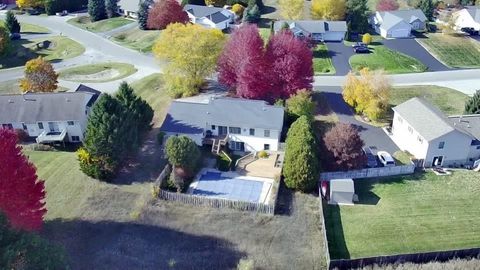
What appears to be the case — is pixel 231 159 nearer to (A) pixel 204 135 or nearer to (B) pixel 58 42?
(A) pixel 204 135

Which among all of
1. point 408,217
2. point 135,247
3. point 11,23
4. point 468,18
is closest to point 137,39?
point 11,23

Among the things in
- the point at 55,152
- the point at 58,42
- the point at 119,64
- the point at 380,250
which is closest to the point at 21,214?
the point at 55,152

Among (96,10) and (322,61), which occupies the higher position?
(96,10)

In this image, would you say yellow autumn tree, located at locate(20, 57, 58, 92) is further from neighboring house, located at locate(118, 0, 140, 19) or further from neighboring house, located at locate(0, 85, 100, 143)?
neighboring house, located at locate(118, 0, 140, 19)

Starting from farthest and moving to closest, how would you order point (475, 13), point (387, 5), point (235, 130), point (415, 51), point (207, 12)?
point (387, 5)
point (207, 12)
point (475, 13)
point (415, 51)
point (235, 130)

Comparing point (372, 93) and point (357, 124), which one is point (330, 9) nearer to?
point (372, 93)

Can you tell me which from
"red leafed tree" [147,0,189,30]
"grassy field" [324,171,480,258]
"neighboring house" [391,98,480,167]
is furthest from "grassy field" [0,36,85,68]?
"grassy field" [324,171,480,258]

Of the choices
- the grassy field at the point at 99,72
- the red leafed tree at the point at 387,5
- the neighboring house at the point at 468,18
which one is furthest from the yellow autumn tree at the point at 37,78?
the neighboring house at the point at 468,18
